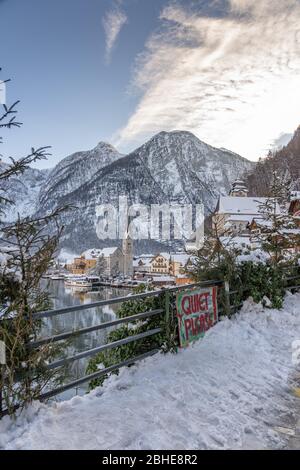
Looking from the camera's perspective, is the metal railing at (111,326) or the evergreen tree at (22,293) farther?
the metal railing at (111,326)

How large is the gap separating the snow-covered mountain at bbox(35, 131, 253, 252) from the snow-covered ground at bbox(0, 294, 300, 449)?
121 metres

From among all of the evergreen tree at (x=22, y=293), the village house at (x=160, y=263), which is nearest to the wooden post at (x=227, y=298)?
the evergreen tree at (x=22, y=293)

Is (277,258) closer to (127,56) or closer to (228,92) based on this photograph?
(228,92)

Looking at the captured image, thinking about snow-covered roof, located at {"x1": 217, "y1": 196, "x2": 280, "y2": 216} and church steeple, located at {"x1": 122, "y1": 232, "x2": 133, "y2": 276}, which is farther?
church steeple, located at {"x1": 122, "y1": 232, "x2": 133, "y2": 276}

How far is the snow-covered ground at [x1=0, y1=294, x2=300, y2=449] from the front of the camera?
3.17 metres

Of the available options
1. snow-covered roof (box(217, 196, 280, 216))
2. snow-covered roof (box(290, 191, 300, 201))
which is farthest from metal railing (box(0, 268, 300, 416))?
snow-covered roof (box(217, 196, 280, 216))

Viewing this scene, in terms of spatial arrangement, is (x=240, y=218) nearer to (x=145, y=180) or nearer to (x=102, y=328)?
(x=102, y=328)

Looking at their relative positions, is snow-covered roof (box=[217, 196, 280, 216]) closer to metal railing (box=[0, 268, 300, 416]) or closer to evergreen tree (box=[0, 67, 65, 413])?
metal railing (box=[0, 268, 300, 416])

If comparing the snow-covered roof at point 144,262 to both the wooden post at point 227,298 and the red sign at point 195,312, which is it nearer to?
the wooden post at point 227,298

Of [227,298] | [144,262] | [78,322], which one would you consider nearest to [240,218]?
[78,322]

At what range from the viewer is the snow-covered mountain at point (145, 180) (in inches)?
5433

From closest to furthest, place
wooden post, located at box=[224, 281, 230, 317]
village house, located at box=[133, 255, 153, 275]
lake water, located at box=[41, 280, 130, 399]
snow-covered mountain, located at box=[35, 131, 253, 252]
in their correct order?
1. lake water, located at box=[41, 280, 130, 399]
2. wooden post, located at box=[224, 281, 230, 317]
3. village house, located at box=[133, 255, 153, 275]
4. snow-covered mountain, located at box=[35, 131, 253, 252]

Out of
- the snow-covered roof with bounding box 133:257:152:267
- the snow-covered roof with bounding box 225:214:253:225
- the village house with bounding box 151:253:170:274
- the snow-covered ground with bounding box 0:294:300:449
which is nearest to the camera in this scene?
the snow-covered ground with bounding box 0:294:300:449

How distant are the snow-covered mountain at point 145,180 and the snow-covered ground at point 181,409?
121 metres
